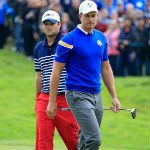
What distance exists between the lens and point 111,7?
2306cm

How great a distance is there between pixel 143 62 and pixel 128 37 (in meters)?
0.91

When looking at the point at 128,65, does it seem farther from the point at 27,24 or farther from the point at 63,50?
the point at 63,50

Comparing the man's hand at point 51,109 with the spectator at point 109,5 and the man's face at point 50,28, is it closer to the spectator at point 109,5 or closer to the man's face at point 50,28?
the man's face at point 50,28

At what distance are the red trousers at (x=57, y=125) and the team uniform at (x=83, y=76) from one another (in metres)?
0.84

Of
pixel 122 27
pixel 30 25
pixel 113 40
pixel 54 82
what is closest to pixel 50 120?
pixel 54 82

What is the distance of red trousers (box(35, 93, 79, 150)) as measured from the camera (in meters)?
10.6

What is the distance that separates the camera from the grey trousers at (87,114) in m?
9.50

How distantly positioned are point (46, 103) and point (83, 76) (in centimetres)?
112

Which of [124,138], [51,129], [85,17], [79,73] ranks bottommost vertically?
[124,138]

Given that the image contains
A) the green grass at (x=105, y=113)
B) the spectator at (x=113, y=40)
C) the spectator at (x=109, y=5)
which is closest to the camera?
the green grass at (x=105, y=113)

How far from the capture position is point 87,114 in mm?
9547

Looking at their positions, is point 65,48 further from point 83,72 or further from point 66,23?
point 66,23

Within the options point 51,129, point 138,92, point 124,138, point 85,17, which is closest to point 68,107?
point 51,129

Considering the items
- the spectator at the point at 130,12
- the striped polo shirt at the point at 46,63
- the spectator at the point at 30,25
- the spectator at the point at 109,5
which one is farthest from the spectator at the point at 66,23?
the striped polo shirt at the point at 46,63
